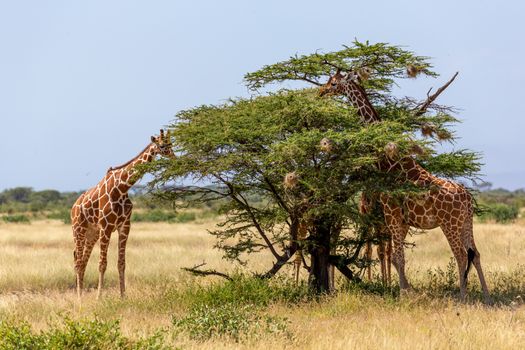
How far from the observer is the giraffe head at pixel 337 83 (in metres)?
13.7

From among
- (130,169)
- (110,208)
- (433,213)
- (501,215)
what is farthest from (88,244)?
(501,215)

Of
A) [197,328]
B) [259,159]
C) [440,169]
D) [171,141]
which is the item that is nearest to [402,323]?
[197,328]

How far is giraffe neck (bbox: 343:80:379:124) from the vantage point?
44.6 ft

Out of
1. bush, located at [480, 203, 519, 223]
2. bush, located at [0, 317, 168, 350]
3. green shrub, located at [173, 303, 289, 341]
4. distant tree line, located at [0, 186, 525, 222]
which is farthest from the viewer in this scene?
bush, located at [480, 203, 519, 223]

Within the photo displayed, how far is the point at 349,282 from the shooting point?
14.3m

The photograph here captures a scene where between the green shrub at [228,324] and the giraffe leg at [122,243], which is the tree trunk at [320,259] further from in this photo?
the giraffe leg at [122,243]

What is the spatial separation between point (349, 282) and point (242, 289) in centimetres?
247

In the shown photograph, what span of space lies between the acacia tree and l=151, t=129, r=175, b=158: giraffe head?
181mm

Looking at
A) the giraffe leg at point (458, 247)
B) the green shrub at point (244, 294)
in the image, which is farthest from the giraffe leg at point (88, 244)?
the giraffe leg at point (458, 247)

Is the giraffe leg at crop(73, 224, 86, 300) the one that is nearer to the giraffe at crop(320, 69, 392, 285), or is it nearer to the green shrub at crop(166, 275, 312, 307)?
the green shrub at crop(166, 275, 312, 307)

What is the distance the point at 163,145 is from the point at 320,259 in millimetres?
3732

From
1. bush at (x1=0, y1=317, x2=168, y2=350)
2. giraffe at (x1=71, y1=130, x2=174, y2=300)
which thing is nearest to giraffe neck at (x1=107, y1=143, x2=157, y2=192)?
giraffe at (x1=71, y1=130, x2=174, y2=300)

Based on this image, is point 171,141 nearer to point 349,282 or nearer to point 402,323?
point 349,282

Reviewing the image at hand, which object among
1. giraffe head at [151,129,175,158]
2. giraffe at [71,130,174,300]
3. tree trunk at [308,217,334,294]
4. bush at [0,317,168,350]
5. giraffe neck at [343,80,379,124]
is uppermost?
giraffe neck at [343,80,379,124]
